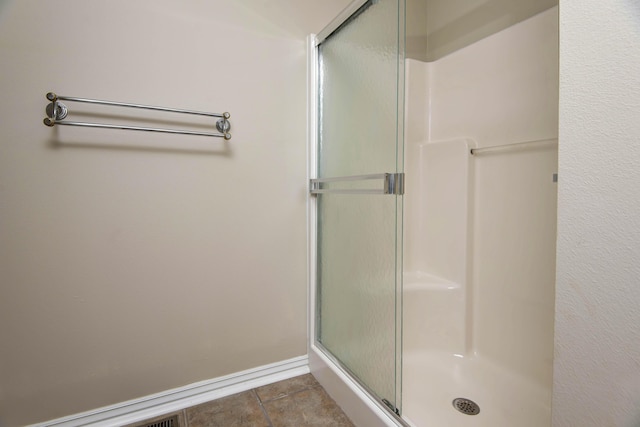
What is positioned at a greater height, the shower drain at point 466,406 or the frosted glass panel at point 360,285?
the frosted glass panel at point 360,285

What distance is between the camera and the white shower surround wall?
4.25 feet

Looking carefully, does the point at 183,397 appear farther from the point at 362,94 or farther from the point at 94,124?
the point at 362,94

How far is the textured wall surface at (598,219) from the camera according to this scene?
53 centimetres

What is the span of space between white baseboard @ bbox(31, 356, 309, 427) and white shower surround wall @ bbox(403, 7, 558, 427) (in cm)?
56

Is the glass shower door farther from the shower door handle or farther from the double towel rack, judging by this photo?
the double towel rack

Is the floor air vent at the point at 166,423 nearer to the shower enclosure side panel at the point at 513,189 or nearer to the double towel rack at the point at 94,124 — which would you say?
the double towel rack at the point at 94,124

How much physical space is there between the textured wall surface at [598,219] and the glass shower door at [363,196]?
468 millimetres

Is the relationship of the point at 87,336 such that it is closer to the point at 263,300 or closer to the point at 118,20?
the point at 263,300

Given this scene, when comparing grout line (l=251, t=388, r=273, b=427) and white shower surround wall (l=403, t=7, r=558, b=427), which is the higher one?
white shower surround wall (l=403, t=7, r=558, b=427)

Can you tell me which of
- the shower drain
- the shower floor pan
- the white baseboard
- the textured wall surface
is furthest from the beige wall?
the textured wall surface

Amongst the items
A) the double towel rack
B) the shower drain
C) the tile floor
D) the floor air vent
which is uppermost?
the double towel rack

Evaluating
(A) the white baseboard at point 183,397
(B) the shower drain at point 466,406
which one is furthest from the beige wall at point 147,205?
(B) the shower drain at point 466,406

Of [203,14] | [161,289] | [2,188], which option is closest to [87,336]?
[161,289]

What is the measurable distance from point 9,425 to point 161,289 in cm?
63
